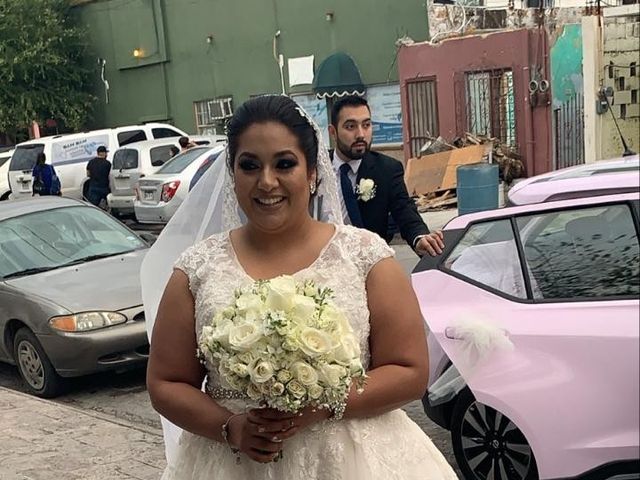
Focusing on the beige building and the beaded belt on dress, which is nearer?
the beige building

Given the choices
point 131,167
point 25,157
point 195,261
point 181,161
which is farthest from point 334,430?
point 25,157

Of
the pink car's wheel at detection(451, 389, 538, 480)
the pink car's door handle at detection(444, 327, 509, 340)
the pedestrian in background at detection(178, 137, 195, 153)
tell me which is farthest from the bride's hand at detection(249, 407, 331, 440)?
the pedestrian in background at detection(178, 137, 195, 153)

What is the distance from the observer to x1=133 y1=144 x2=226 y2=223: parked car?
13.3 m

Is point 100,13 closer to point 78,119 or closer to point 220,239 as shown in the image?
point 78,119

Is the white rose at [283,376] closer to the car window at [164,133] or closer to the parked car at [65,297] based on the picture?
the parked car at [65,297]

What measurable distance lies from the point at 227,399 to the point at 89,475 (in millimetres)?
2802

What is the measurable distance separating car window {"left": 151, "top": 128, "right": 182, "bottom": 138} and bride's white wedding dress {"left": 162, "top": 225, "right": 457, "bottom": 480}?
1686cm

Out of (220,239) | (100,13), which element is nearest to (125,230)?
(220,239)

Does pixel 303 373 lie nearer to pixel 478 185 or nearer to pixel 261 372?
pixel 261 372

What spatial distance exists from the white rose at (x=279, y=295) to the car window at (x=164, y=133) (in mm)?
17206

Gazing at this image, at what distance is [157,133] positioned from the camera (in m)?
18.6

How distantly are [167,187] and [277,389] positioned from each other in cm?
1198

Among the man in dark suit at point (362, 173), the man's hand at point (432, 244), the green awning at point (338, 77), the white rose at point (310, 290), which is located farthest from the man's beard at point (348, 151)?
the green awning at point (338, 77)

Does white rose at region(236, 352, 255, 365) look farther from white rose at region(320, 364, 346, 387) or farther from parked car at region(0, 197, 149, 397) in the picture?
parked car at region(0, 197, 149, 397)
